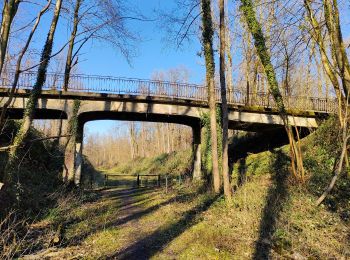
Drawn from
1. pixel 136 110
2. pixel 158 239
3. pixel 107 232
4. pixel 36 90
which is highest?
pixel 136 110

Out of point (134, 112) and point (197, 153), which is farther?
point (197, 153)

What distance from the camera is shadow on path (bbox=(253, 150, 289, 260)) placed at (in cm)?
724

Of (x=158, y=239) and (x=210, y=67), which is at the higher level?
(x=210, y=67)

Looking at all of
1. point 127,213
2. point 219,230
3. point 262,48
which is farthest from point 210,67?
point 219,230

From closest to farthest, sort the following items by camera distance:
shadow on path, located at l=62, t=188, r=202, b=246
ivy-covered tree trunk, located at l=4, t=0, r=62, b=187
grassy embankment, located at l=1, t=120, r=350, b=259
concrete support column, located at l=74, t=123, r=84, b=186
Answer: grassy embankment, located at l=1, t=120, r=350, b=259, shadow on path, located at l=62, t=188, r=202, b=246, ivy-covered tree trunk, located at l=4, t=0, r=62, b=187, concrete support column, located at l=74, t=123, r=84, b=186

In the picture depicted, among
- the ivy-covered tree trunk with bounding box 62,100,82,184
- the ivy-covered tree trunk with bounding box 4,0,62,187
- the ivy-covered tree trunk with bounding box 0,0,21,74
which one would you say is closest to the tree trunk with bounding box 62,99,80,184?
the ivy-covered tree trunk with bounding box 62,100,82,184

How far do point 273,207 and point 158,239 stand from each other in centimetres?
327

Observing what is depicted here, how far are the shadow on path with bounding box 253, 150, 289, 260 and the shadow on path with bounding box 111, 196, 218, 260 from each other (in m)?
2.09

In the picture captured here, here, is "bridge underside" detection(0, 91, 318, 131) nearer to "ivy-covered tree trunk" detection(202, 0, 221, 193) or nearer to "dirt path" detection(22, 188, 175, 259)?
"ivy-covered tree trunk" detection(202, 0, 221, 193)

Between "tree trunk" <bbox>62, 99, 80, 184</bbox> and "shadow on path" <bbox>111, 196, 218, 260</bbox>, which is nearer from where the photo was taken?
"shadow on path" <bbox>111, 196, 218, 260</bbox>

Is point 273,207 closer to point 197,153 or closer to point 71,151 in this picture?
point 71,151

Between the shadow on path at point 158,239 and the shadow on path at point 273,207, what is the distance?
2.09 meters

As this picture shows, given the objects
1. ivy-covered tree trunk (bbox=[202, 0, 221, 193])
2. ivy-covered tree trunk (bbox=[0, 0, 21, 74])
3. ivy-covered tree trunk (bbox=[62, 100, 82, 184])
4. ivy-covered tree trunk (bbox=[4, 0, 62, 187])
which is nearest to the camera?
ivy-covered tree trunk (bbox=[0, 0, 21, 74])

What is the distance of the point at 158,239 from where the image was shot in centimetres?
840
